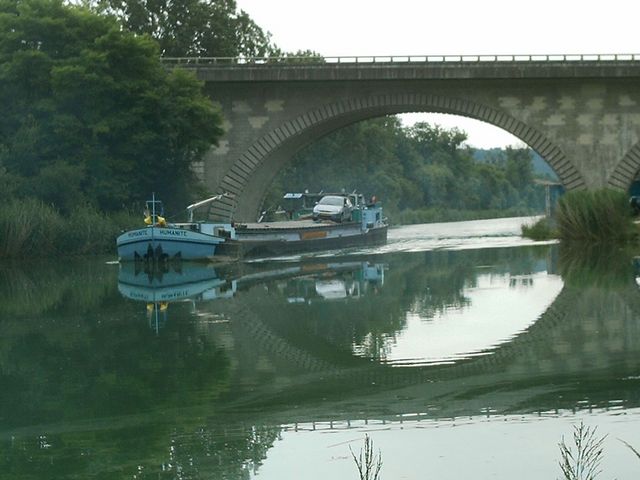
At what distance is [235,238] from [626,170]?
17.3m

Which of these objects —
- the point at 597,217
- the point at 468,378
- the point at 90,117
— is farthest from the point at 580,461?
the point at 90,117

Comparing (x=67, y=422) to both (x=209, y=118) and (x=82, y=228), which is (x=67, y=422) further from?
(x=209, y=118)

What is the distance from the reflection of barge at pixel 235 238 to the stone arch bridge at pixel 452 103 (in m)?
4.17

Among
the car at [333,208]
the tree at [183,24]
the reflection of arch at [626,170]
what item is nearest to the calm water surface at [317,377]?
the car at [333,208]

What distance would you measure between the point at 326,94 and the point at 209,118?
573cm

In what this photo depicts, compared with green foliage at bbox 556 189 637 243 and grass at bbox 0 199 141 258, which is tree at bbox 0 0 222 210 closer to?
grass at bbox 0 199 141 258

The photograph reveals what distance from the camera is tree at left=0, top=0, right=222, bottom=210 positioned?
42.6 m

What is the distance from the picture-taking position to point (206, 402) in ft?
41.5

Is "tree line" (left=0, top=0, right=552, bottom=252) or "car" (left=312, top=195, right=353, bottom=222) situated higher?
"tree line" (left=0, top=0, right=552, bottom=252)

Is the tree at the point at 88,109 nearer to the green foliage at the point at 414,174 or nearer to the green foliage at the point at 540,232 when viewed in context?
the green foliage at the point at 540,232

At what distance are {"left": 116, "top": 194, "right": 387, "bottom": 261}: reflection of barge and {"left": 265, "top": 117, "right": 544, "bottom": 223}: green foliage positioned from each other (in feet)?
90.9

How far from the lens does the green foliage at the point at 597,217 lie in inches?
1535

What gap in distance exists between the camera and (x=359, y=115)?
5231 centimetres

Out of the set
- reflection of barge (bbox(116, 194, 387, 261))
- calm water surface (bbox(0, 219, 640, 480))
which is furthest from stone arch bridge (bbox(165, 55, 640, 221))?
calm water surface (bbox(0, 219, 640, 480))
